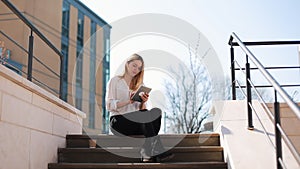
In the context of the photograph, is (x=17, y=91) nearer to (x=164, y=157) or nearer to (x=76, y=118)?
(x=164, y=157)

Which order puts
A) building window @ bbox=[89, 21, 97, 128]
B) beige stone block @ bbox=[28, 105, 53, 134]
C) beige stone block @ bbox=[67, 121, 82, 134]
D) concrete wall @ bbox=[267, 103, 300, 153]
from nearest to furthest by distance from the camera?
beige stone block @ bbox=[28, 105, 53, 134]
beige stone block @ bbox=[67, 121, 82, 134]
concrete wall @ bbox=[267, 103, 300, 153]
building window @ bbox=[89, 21, 97, 128]

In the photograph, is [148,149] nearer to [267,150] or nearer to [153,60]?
[267,150]

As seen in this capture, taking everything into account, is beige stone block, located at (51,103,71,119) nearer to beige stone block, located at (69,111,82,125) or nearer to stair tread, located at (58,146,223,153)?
beige stone block, located at (69,111,82,125)

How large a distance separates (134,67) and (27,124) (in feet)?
3.80

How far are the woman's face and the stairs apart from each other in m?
0.59

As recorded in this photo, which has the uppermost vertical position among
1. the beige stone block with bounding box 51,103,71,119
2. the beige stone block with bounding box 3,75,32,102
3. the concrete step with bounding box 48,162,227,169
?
the beige stone block with bounding box 3,75,32,102

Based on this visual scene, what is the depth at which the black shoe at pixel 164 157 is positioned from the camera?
306 cm

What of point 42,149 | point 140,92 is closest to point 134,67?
→ point 140,92

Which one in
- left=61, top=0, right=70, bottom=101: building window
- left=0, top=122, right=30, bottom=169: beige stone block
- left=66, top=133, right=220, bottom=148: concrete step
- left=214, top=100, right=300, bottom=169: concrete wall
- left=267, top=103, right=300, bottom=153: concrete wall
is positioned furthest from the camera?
left=61, top=0, right=70, bottom=101: building window

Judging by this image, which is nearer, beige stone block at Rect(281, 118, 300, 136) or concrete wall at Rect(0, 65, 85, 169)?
concrete wall at Rect(0, 65, 85, 169)

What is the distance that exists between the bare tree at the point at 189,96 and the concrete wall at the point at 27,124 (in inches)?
177

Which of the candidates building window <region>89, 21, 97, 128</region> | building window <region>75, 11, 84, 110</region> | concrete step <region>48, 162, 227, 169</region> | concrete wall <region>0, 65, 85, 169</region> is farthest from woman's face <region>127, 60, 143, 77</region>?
building window <region>89, 21, 97, 128</region>

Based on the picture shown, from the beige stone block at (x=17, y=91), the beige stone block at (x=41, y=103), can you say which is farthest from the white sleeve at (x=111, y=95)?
the beige stone block at (x=17, y=91)

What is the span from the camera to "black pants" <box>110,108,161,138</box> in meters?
3.18
